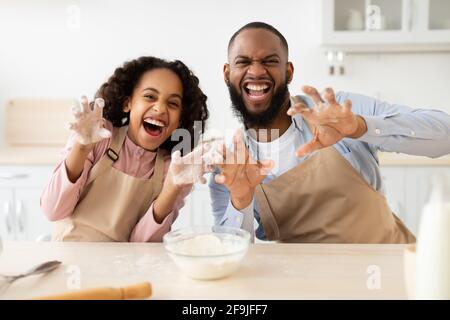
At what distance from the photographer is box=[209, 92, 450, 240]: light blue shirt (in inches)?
37.6

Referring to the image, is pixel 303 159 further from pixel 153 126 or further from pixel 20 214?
pixel 20 214

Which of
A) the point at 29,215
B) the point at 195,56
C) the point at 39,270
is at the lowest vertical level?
the point at 29,215

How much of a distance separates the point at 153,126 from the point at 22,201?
1128mm

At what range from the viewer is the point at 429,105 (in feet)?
7.06

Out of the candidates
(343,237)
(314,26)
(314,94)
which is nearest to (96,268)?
(314,94)

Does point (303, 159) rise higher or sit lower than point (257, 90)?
lower

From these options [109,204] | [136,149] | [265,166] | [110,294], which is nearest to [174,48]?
[136,149]

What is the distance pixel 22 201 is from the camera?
1945mm

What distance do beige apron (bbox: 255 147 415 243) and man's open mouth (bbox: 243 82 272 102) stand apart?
0.62 feet

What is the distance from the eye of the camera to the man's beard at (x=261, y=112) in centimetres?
113

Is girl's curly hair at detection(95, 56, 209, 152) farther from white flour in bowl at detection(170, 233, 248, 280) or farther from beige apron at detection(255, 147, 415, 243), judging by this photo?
white flour in bowl at detection(170, 233, 248, 280)

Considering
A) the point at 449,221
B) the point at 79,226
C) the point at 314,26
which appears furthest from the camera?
the point at 314,26
